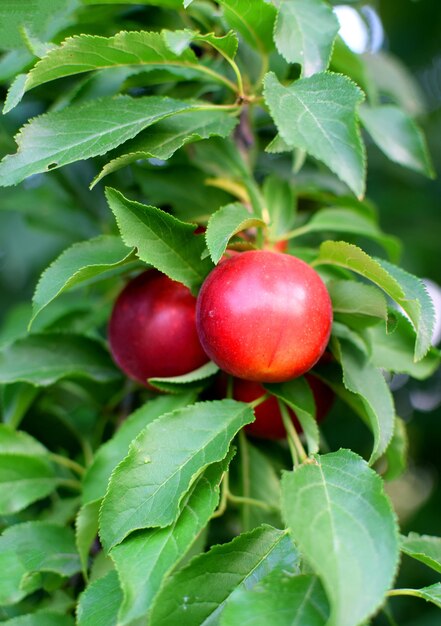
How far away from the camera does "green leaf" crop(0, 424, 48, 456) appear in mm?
1024

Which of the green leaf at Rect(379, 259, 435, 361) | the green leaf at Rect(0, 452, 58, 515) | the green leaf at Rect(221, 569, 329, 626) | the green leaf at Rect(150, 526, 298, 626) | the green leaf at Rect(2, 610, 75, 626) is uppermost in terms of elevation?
the green leaf at Rect(379, 259, 435, 361)

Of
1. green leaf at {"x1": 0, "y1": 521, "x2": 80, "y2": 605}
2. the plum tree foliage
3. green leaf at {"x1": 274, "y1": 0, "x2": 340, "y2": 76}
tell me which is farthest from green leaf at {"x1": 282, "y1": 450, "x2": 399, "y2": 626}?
green leaf at {"x1": 274, "y1": 0, "x2": 340, "y2": 76}

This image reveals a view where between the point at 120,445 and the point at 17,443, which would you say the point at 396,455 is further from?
the point at 17,443

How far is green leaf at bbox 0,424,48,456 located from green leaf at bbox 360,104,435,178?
0.70 m

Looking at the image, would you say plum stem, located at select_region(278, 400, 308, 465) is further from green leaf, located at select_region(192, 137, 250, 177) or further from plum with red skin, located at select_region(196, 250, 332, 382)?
green leaf, located at select_region(192, 137, 250, 177)

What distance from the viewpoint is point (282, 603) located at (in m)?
0.65

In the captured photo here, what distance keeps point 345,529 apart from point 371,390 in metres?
0.27

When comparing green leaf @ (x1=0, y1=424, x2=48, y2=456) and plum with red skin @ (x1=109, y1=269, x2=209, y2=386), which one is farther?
green leaf @ (x1=0, y1=424, x2=48, y2=456)

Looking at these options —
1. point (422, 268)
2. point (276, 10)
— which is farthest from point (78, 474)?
point (422, 268)

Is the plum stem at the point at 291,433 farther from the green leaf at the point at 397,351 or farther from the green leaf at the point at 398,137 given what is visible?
the green leaf at the point at 398,137

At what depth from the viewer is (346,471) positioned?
718mm

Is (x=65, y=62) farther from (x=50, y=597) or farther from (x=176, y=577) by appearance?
(x=50, y=597)

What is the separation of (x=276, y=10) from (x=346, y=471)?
0.57 metres

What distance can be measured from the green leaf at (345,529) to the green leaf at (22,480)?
448mm
